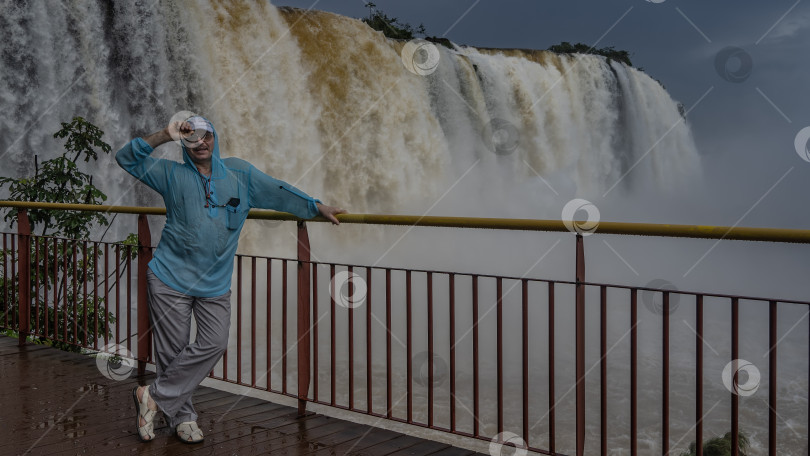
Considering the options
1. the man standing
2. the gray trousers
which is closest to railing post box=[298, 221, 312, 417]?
the man standing

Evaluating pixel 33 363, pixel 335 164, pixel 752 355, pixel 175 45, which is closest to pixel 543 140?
pixel 335 164

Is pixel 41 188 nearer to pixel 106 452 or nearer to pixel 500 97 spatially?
pixel 106 452

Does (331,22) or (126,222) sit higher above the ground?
(331,22)

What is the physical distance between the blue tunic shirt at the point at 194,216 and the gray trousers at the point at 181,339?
59mm

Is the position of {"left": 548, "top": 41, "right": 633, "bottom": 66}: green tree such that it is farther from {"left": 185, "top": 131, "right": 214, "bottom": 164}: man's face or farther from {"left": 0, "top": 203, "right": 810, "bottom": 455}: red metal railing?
{"left": 185, "top": 131, "right": 214, "bottom": 164}: man's face

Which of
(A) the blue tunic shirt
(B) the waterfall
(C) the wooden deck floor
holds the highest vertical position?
(B) the waterfall

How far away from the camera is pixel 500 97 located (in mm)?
22312

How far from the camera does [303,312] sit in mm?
4035

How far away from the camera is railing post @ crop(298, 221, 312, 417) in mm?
3984

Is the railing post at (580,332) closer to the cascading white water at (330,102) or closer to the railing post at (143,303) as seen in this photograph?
the railing post at (143,303)

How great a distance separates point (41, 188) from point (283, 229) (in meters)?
8.87

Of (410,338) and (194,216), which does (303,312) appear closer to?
(410,338)

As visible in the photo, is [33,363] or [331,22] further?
[331,22]

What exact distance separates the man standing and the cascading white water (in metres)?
10.1
